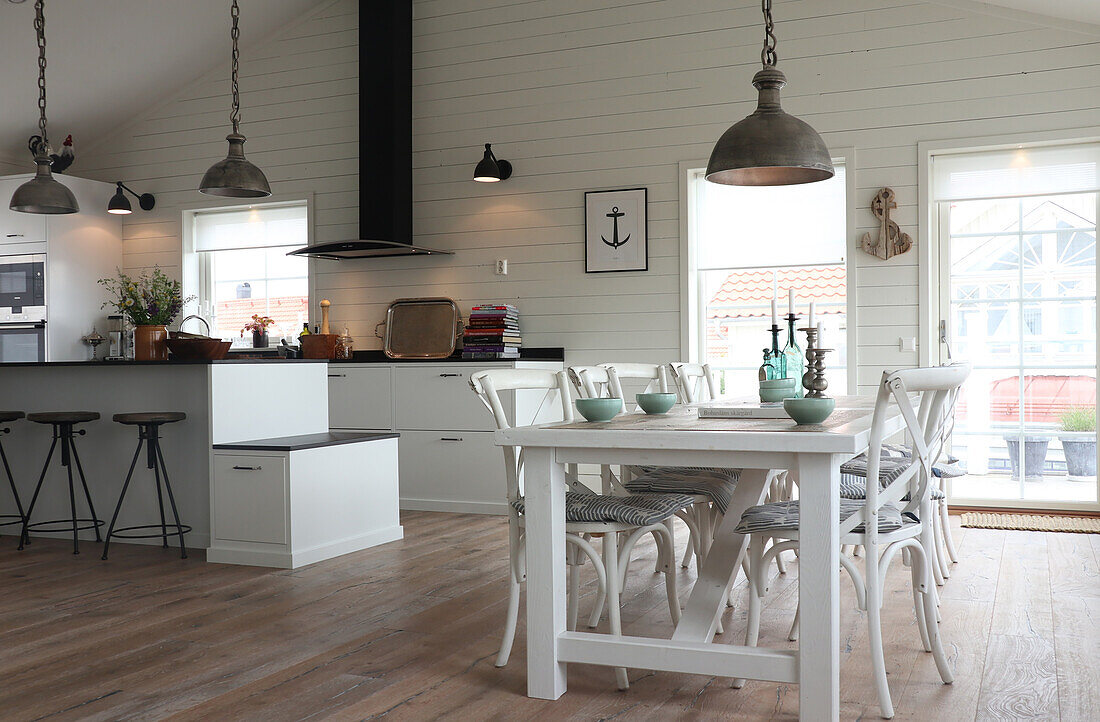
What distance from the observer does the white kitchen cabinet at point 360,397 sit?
241 inches

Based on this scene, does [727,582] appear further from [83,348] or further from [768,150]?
[83,348]

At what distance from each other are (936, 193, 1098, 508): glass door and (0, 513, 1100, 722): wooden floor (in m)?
1.15

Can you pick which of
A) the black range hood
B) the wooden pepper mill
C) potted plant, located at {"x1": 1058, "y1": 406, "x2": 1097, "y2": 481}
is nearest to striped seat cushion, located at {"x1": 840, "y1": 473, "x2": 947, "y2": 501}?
potted plant, located at {"x1": 1058, "y1": 406, "x2": 1097, "y2": 481}

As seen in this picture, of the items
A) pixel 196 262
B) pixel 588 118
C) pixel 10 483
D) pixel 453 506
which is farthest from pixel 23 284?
pixel 588 118

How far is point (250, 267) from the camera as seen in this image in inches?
297

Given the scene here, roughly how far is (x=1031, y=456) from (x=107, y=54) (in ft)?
22.7

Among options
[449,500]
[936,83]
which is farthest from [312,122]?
[936,83]

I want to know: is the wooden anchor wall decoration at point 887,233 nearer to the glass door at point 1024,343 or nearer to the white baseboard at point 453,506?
the glass door at point 1024,343

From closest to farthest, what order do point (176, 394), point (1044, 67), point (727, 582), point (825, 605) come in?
1. point (825, 605)
2. point (727, 582)
3. point (176, 394)
4. point (1044, 67)

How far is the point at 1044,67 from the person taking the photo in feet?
17.5

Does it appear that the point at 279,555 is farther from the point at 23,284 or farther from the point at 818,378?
the point at 23,284

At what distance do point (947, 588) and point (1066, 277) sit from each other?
267cm

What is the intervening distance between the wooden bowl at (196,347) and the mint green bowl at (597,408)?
2.78 meters

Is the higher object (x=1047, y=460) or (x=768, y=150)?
(x=768, y=150)
